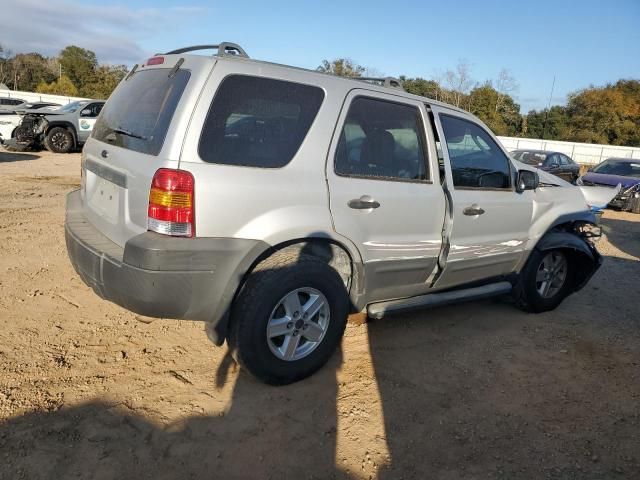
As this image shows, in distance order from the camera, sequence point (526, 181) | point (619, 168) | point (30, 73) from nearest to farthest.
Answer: point (526, 181) → point (619, 168) → point (30, 73)

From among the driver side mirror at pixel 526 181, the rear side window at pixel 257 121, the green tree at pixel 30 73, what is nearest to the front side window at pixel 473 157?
the driver side mirror at pixel 526 181

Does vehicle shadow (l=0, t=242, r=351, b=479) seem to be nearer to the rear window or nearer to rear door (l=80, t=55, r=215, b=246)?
rear door (l=80, t=55, r=215, b=246)

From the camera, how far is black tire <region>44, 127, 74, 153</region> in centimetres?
1503

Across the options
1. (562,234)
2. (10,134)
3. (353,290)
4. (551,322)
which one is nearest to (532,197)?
(562,234)

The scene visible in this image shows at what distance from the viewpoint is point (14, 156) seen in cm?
1397

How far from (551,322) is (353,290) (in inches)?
94.1

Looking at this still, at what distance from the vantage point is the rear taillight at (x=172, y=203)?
2.61 metres

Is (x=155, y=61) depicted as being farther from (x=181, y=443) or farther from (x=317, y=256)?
(x=181, y=443)

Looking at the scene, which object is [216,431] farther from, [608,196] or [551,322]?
[608,196]

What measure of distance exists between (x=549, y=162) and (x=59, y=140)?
15192mm

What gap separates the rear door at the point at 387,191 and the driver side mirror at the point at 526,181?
99 centimetres

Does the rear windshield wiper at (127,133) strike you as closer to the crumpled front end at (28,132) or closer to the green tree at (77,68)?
the crumpled front end at (28,132)

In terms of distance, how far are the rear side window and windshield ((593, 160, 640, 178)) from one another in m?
14.1

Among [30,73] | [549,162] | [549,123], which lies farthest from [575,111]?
[30,73]
